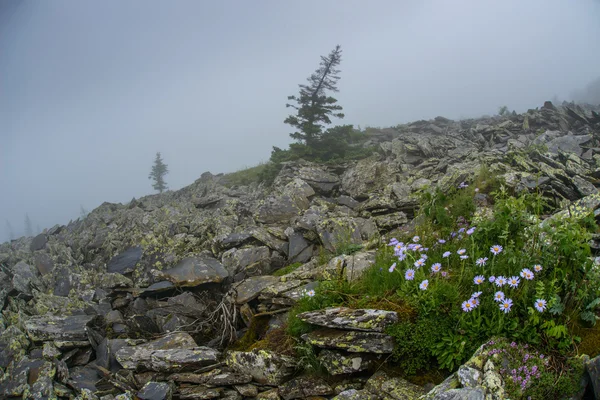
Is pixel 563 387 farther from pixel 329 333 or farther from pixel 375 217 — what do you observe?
pixel 375 217

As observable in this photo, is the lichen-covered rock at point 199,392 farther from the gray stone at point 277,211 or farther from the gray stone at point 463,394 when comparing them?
the gray stone at point 277,211

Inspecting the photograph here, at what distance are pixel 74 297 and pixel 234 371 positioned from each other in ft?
21.8

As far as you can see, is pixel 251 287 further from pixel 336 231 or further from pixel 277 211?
pixel 277 211

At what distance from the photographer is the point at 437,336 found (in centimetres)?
450

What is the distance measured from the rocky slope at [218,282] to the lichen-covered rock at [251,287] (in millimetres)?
38

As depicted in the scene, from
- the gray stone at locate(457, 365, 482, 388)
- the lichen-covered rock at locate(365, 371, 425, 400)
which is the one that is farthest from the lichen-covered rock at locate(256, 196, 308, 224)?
the gray stone at locate(457, 365, 482, 388)

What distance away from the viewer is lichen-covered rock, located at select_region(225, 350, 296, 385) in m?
5.50

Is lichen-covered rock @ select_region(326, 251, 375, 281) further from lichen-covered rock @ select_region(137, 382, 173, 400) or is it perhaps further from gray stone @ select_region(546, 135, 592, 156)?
gray stone @ select_region(546, 135, 592, 156)

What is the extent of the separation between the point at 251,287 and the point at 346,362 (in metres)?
3.60

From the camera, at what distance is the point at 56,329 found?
302 inches

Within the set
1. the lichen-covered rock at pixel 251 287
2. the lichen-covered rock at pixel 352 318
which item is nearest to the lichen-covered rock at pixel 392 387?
the lichen-covered rock at pixel 352 318

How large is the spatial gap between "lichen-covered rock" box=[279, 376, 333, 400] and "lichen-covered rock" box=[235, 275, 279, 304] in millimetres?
2672

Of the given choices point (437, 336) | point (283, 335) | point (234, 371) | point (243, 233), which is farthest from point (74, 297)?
point (437, 336)

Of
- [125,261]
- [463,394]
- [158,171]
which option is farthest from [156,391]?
[158,171]
